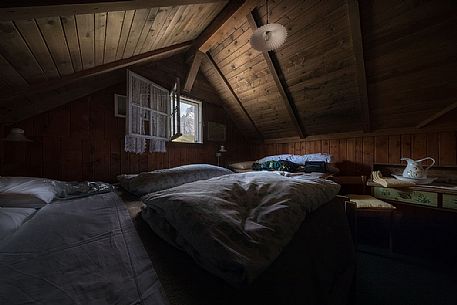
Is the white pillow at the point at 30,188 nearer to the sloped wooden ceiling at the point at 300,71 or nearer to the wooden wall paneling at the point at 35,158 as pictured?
the wooden wall paneling at the point at 35,158

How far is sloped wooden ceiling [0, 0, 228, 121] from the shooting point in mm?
1051

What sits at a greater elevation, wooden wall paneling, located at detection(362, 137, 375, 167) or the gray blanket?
wooden wall paneling, located at detection(362, 137, 375, 167)

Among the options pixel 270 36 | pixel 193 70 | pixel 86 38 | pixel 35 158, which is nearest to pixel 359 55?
pixel 270 36

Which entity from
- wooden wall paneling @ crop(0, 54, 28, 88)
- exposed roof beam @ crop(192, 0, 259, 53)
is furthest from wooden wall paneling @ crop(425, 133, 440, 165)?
wooden wall paneling @ crop(0, 54, 28, 88)

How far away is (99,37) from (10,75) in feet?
2.08

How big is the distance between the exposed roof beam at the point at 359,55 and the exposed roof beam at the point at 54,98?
2580mm

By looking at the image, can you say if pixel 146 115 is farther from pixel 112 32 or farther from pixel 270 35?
pixel 270 35

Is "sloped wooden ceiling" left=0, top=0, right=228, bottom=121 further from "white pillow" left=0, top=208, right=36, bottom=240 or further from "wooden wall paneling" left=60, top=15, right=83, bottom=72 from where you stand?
"white pillow" left=0, top=208, right=36, bottom=240

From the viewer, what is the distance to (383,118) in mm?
2643

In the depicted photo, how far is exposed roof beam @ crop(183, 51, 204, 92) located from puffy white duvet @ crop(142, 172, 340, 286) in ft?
8.35

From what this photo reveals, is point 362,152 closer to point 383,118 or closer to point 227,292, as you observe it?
point 383,118

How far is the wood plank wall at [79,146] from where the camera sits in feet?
6.53

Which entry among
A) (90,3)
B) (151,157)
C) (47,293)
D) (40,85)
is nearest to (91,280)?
(47,293)

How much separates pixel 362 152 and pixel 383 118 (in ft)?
1.78
